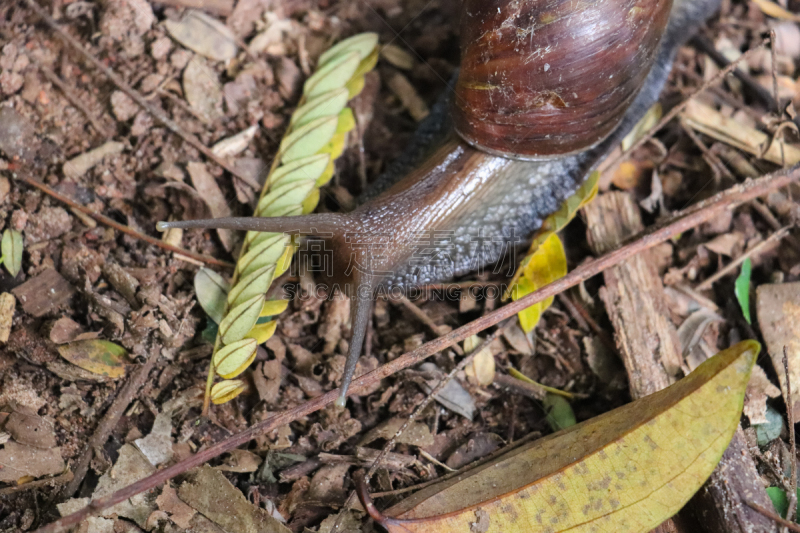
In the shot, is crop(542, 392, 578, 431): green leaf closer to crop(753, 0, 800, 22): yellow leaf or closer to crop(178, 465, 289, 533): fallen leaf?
crop(178, 465, 289, 533): fallen leaf

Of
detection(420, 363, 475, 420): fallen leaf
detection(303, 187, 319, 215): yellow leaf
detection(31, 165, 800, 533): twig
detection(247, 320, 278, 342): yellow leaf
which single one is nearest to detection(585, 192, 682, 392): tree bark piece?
detection(31, 165, 800, 533): twig

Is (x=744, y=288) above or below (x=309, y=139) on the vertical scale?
below

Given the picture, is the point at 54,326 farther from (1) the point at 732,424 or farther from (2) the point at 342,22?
(1) the point at 732,424

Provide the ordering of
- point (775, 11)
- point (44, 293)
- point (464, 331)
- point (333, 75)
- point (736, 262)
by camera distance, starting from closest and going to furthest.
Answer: point (464, 331) → point (44, 293) → point (736, 262) → point (333, 75) → point (775, 11)

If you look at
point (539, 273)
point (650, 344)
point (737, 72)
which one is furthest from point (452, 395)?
point (737, 72)

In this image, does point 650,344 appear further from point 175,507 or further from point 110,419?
point 110,419
